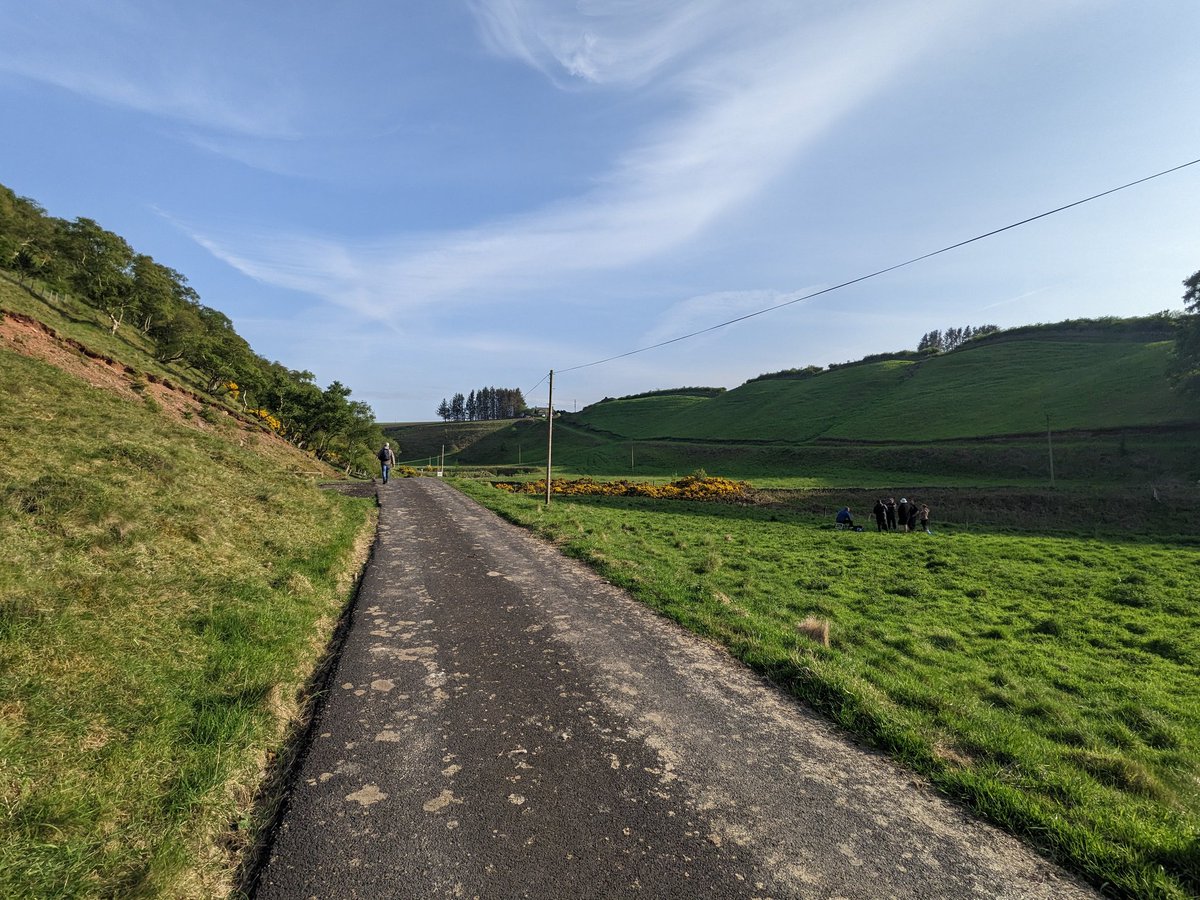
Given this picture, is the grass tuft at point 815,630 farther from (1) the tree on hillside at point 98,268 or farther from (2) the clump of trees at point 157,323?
(1) the tree on hillside at point 98,268

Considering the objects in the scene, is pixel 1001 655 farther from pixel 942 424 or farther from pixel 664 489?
pixel 942 424

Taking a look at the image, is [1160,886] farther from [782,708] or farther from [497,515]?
[497,515]

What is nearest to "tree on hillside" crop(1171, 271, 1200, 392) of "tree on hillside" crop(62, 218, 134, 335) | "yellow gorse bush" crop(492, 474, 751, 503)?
"yellow gorse bush" crop(492, 474, 751, 503)

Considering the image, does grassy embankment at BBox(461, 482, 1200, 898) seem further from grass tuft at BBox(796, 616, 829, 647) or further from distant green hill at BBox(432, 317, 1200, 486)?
distant green hill at BBox(432, 317, 1200, 486)

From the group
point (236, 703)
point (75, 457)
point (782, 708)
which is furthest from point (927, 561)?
point (75, 457)

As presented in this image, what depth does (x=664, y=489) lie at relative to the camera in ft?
157

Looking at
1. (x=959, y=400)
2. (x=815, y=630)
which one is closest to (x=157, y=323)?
(x=815, y=630)

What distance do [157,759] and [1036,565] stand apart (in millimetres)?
25514

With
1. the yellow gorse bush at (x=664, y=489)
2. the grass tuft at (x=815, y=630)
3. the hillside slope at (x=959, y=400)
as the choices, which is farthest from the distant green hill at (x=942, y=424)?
the grass tuft at (x=815, y=630)

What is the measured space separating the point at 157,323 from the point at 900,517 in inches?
2994

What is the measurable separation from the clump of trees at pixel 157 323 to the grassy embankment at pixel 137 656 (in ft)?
147

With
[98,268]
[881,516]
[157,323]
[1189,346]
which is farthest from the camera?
[1189,346]

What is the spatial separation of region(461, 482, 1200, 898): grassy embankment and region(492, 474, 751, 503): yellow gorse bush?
72.3 feet

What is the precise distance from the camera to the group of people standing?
91.5 feet
